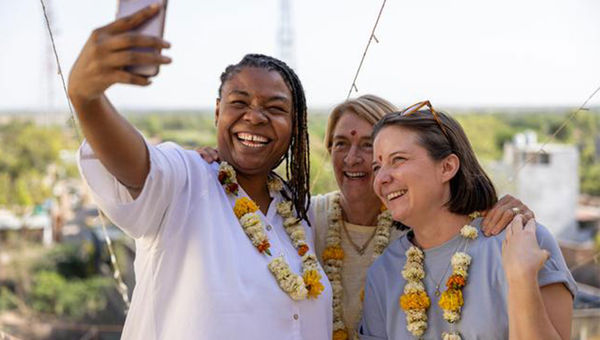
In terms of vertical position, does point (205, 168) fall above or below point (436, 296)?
above

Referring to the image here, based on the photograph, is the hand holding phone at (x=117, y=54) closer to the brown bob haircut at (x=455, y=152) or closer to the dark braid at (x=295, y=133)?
the dark braid at (x=295, y=133)

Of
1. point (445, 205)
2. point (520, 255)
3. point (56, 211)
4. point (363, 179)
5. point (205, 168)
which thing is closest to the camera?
point (520, 255)

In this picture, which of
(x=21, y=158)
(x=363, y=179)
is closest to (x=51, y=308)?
(x=21, y=158)

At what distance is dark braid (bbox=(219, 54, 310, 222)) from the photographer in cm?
218

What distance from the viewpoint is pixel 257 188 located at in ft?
7.48

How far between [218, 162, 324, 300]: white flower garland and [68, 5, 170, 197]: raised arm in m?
0.50

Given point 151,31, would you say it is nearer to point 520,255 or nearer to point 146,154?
point 146,154

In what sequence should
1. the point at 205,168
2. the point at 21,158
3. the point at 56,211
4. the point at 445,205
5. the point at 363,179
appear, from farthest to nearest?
the point at 21,158 < the point at 56,211 < the point at 363,179 < the point at 445,205 < the point at 205,168

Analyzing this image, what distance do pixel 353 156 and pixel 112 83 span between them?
1.45 metres

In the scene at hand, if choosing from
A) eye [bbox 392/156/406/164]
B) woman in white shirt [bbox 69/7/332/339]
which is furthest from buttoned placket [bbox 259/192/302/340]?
eye [bbox 392/156/406/164]

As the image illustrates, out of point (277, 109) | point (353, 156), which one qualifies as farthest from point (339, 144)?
point (277, 109)

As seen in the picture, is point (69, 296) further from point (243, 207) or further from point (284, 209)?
point (243, 207)

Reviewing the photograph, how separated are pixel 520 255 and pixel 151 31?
117cm

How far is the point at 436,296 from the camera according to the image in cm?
212
